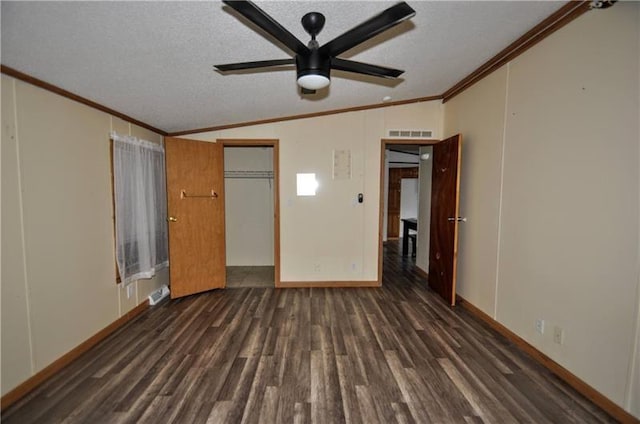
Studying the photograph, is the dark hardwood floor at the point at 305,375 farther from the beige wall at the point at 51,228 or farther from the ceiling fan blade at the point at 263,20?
the ceiling fan blade at the point at 263,20

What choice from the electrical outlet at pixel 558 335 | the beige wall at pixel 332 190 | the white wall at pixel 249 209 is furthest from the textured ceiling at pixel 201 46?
the electrical outlet at pixel 558 335

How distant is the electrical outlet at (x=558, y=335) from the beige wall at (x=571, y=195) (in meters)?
0.03

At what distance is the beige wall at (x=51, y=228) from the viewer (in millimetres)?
1811

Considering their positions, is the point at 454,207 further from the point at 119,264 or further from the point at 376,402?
the point at 119,264

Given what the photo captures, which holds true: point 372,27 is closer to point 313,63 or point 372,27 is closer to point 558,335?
point 313,63

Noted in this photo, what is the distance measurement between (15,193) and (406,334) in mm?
3255

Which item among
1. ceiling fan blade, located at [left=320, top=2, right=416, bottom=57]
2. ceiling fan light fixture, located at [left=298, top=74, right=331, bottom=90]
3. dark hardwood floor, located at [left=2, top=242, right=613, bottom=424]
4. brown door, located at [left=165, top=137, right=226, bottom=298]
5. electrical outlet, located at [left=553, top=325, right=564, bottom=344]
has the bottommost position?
dark hardwood floor, located at [left=2, top=242, right=613, bottom=424]

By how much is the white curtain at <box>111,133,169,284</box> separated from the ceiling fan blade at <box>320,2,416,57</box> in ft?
8.10

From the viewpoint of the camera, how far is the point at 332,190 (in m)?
3.98

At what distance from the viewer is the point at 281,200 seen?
3.97 m

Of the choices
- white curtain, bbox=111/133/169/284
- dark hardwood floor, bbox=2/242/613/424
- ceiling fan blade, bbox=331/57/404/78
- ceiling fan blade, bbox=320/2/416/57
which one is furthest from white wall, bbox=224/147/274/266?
ceiling fan blade, bbox=320/2/416/57

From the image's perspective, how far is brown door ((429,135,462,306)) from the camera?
10.7 feet

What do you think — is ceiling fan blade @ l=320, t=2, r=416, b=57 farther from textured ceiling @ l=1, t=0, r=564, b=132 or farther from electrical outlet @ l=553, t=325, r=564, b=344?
electrical outlet @ l=553, t=325, r=564, b=344

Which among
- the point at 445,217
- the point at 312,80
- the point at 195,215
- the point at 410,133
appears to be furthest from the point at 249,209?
the point at 312,80
